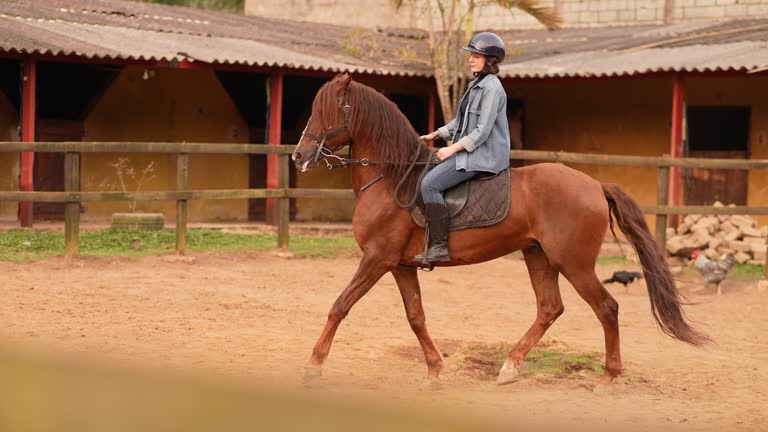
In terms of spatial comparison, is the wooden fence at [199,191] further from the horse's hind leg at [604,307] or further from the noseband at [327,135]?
the horse's hind leg at [604,307]

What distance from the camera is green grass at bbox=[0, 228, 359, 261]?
1141 centimetres

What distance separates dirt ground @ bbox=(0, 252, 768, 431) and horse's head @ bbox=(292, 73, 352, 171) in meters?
1.35

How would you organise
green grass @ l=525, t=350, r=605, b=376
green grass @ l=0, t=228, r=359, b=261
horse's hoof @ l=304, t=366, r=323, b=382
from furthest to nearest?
green grass @ l=0, t=228, r=359, b=261
green grass @ l=525, t=350, r=605, b=376
horse's hoof @ l=304, t=366, r=323, b=382

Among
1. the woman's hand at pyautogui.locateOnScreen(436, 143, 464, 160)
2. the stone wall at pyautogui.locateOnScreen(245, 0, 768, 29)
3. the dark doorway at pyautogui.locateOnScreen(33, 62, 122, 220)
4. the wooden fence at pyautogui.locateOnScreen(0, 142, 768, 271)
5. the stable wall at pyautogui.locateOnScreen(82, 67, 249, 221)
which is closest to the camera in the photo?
the woman's hand at pyautogui.locateOnScreen(436, 143, 464, 160)

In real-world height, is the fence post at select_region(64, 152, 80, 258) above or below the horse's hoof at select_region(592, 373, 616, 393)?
above

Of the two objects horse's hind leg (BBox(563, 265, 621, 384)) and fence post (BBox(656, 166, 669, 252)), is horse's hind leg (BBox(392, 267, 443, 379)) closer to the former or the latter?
horse's hind leg (BBox(563, 265, 621, 384))

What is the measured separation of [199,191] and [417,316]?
6.34 meters

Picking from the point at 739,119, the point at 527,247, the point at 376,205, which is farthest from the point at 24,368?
the point at 739,119

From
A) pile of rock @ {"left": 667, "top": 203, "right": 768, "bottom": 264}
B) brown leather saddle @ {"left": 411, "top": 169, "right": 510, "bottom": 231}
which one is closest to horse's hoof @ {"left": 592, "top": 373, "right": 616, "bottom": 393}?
brown leather saddle @ {"left": 411, "top": 169, "right": 510, "bottom": 231}

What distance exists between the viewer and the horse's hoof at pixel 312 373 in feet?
18.6

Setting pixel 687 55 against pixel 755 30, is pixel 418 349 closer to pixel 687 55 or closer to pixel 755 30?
pixel 687 55

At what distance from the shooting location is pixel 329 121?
5.97m

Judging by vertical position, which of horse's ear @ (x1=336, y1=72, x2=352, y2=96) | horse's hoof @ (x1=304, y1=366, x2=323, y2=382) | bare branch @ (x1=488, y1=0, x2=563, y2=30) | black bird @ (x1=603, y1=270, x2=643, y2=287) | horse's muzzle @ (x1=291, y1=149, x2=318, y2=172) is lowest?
horse's hoof @ (x1=304, y1=366, x2=323, y2=382)

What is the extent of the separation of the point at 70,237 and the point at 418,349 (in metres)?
5.24
